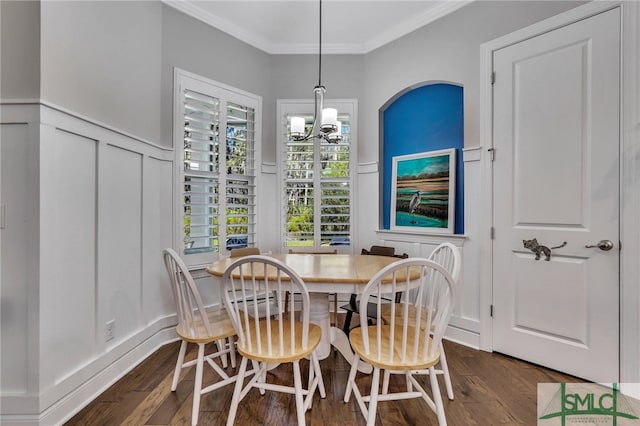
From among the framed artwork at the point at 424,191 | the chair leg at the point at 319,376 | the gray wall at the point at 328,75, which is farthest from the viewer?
the gray wall at the point at 328,75

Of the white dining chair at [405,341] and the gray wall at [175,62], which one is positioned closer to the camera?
the white dining chair at [405,341]

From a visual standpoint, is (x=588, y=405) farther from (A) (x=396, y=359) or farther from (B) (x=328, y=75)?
(B) (x=328, y=75)

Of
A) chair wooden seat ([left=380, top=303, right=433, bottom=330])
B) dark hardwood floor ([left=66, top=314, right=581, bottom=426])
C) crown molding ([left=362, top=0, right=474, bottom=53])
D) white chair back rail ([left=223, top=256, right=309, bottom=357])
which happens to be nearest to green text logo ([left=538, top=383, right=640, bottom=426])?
dark hardwood floor ([left=66, top=314, right=581, bottom=426])

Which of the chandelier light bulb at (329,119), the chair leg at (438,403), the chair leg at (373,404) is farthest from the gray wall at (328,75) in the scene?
the chair leg at (438,403)

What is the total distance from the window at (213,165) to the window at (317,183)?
39 centimetres

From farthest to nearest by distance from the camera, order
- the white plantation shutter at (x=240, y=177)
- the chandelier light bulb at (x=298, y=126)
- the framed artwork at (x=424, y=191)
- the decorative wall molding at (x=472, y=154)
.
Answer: the white plantation shutter at (x=240, y=177) < the framed artwork at (x=424, y=191) < the decorative wall molding at (x=472, y=154) < the chandelier light bulb at (x=298, y=126)

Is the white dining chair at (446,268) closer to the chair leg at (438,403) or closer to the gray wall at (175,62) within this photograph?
the chair leg at (438,403)

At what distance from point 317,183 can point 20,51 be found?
8.25ft

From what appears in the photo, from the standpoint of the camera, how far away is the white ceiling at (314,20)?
2.74m

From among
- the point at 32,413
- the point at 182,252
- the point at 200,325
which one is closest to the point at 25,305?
the point at 32,413

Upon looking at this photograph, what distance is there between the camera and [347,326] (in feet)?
8.36

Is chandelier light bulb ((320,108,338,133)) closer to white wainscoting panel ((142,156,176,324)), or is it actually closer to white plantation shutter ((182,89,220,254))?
white plantation shutter ((182,89,220,254))

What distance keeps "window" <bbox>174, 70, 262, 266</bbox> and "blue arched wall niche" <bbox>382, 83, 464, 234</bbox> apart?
152 centimetres

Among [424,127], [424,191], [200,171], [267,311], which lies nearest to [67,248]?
[267,311]
